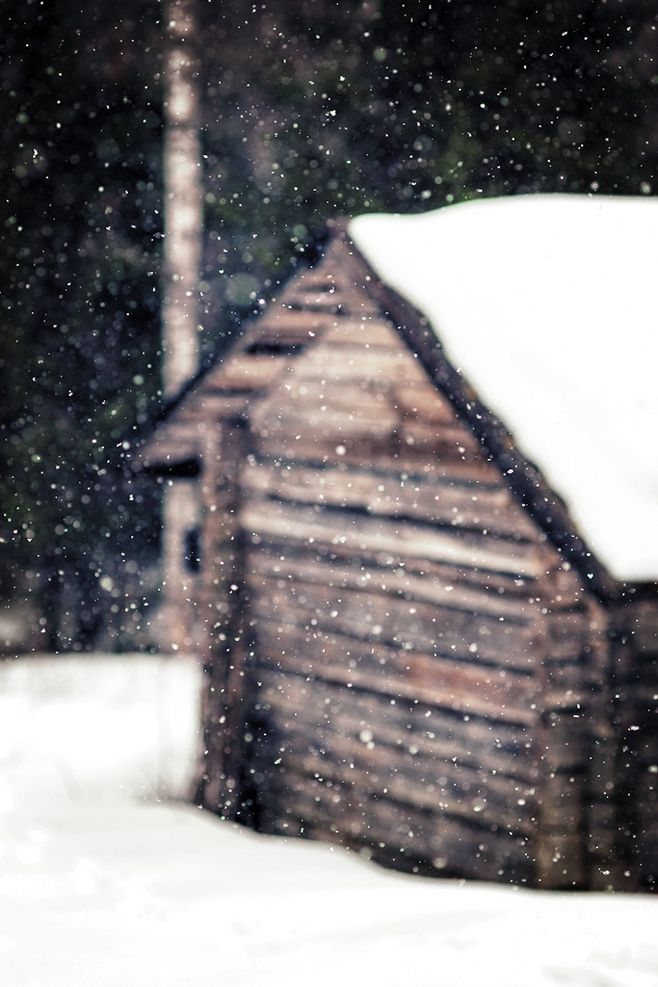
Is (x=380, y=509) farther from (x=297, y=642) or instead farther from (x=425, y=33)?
(x=425, y=33)

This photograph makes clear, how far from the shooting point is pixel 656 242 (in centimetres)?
792

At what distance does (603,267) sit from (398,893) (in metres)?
4.09

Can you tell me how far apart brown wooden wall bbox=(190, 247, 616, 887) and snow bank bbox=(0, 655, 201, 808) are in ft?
3.19

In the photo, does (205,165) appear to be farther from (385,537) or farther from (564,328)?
(385,537)

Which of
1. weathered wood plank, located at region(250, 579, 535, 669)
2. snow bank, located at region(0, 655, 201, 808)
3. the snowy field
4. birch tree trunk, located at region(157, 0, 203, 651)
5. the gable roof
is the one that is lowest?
snow bank, located at region(0, 655, 201, 808)

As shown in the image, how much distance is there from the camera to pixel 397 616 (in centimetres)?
729

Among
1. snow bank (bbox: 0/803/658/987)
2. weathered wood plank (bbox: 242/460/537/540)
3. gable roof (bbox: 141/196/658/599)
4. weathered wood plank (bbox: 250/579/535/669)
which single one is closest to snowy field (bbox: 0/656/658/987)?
snow bank (bbox: 0/803/658/987)

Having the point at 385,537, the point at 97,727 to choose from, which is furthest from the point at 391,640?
the point at 97,727

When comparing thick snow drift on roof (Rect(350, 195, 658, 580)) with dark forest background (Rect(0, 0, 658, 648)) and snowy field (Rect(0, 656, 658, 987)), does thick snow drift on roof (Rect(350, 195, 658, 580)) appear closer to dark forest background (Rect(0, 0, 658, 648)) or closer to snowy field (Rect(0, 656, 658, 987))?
snowy field (Rect(0, 656, 658, 987))

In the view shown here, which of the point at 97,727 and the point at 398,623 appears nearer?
the point at 398,623

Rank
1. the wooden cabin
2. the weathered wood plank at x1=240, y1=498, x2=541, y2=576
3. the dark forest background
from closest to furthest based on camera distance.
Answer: the wooden cabin, the weathered wood plank at x1=240, y1=498, x2=541, y2=576, the dark forest background

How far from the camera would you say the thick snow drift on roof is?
6336 millimetres

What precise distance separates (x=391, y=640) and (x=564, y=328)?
217 centimetres

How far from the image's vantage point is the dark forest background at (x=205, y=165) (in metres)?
14.6
